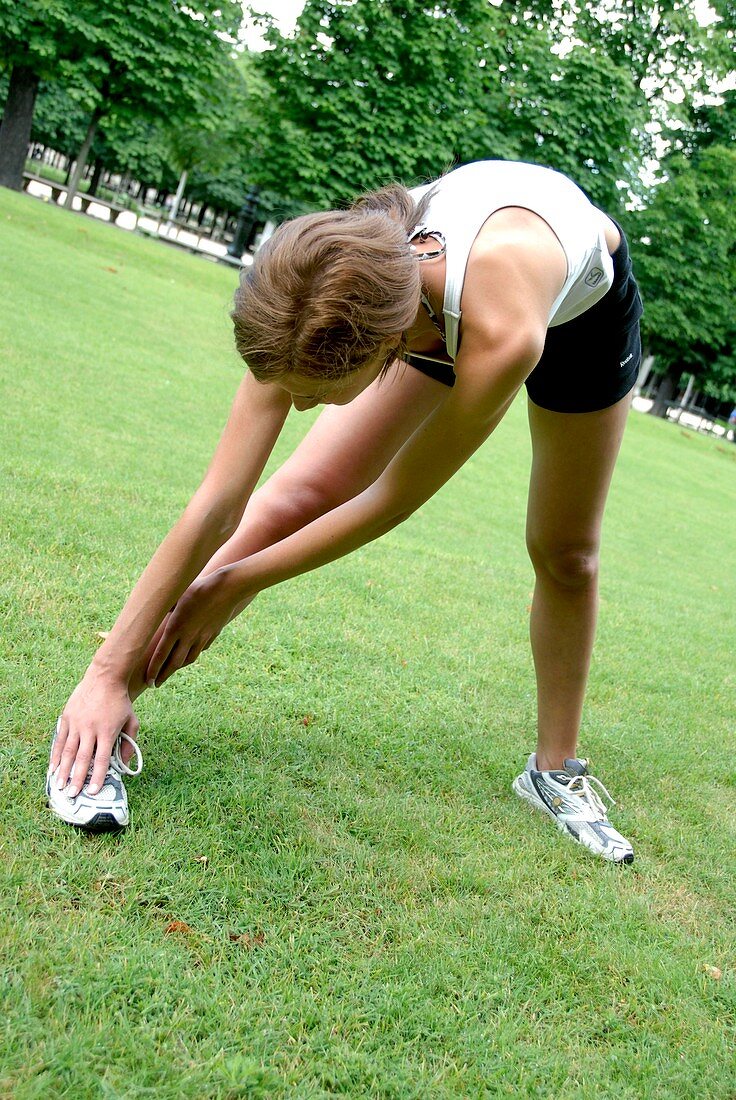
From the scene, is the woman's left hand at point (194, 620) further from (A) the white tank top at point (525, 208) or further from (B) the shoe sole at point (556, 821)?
(B) the shoe sole at point (556, 821)

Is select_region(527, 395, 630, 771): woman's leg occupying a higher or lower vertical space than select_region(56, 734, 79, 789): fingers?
higher

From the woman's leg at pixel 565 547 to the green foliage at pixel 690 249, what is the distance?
2933 cm

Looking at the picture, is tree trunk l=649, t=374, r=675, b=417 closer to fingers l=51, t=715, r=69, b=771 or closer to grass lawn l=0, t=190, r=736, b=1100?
grass lawn l=0, t=190, r=736, b=1100

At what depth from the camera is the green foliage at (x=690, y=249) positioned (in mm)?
30547

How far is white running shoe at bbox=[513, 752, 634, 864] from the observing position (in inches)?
117

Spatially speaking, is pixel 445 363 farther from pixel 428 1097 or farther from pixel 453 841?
pixel 428 1097

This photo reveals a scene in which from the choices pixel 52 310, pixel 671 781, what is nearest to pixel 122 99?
pixel 52 310

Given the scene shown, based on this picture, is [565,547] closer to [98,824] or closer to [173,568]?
[173,568]

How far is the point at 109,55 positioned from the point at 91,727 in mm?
25380

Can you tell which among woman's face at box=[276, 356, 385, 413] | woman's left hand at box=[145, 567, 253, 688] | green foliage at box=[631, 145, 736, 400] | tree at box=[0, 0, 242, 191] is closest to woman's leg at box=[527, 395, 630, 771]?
woman's face at box=[276, 356, 385, 413]

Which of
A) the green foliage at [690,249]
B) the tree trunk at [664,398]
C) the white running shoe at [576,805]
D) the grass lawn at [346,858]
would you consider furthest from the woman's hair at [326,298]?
the tree trunk at [664,398]

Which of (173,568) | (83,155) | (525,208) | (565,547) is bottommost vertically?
(173,568)

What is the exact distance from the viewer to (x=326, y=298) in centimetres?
198

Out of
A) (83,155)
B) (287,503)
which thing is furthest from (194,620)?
(83,155)
